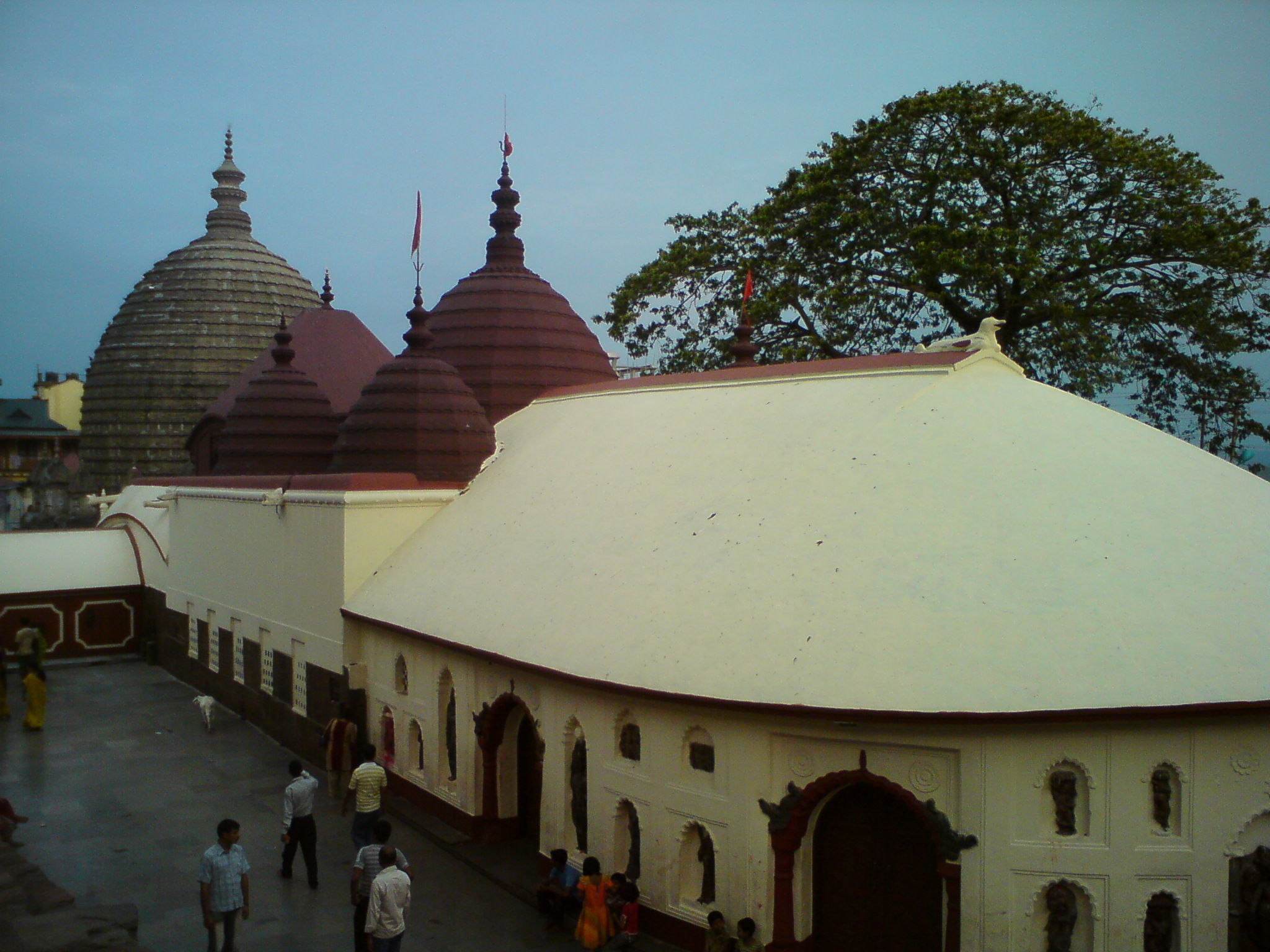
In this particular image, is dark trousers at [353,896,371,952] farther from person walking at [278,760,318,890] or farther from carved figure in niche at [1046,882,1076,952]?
carved figure in niche at [1046,882,1076,952]

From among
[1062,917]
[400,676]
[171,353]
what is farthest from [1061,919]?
[171,353]

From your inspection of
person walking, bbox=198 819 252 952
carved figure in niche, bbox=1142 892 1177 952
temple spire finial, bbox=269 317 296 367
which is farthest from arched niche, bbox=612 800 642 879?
temple spire finial, bbox=269 317 296 367

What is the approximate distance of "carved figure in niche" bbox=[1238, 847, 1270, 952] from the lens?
27.5 feet

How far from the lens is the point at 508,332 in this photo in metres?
21.8

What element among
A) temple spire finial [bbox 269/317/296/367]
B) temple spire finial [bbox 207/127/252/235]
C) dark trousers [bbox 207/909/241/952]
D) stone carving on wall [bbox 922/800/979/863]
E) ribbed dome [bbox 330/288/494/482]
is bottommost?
dark trousers [bbox 207/909/241/952]

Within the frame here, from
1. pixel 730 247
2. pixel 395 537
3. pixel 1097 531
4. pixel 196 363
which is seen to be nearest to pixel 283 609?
pixel 395 537

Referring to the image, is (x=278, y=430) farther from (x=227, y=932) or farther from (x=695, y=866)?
(x=695, y=866)

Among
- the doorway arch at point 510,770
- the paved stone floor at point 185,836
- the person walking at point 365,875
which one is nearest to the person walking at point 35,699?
the paved stone floor at point 185,836

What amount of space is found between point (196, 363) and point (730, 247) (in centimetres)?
2300

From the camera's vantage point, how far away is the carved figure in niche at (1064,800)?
844 centimetres

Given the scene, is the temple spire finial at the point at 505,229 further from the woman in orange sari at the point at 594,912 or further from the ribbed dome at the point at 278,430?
the woman in orange sari at the point at 594,912

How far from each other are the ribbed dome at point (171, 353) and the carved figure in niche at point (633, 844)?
3392 centimetres

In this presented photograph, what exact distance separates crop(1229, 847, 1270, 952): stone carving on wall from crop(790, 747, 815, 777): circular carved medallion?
11.0 feet

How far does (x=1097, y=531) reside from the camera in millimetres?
9727
